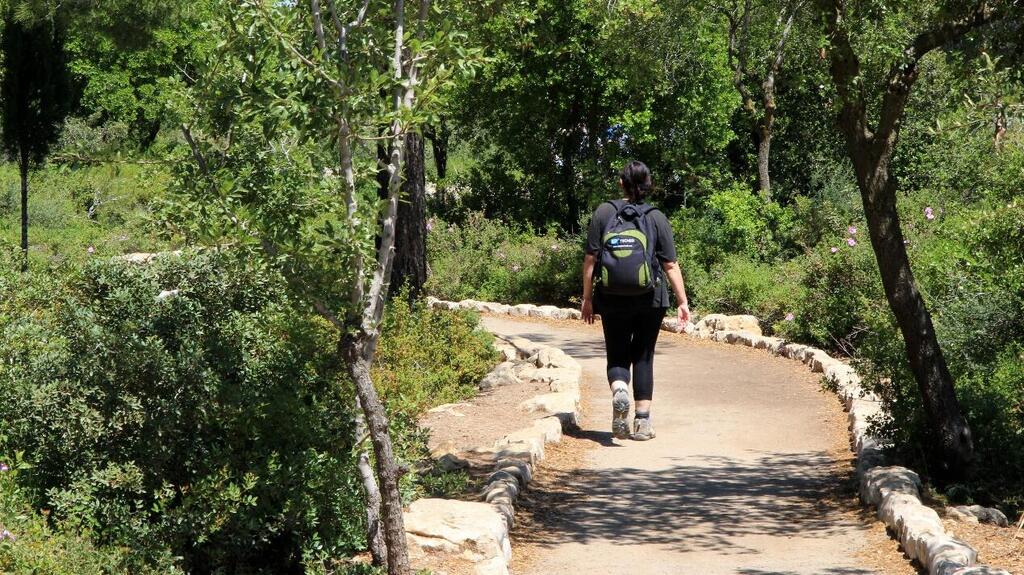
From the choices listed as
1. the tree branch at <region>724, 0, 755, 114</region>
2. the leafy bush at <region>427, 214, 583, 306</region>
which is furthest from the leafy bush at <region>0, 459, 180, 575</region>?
the tree branch at <region>724, 0, 755, 114</region>

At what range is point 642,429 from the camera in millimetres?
8766

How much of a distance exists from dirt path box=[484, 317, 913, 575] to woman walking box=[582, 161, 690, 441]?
24.6 inches

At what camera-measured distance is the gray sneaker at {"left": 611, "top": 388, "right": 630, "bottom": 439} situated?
331 inches

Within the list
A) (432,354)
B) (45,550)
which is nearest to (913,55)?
(45,550)

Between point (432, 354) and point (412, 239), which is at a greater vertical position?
point (412, 239)

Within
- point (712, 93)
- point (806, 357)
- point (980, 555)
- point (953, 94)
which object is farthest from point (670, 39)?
point (980, 555)

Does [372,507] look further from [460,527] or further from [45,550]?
[45,550]

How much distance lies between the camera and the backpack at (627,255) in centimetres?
Result: 800

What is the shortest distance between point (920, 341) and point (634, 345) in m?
2.21

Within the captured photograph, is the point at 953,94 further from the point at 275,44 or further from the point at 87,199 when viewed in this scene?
the point at 87,199

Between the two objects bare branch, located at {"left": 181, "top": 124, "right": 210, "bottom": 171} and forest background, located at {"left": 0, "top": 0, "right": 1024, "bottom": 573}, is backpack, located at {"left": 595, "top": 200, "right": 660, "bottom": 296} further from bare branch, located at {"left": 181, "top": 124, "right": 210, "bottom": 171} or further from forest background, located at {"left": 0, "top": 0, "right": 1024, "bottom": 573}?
bare branch, located at {"left": 181, "top": 124, "right": 210, "bottom": 171}

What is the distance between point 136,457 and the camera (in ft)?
17.7

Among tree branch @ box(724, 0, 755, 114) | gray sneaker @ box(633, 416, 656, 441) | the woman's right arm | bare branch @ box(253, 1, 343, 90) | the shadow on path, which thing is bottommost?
the shadow on path

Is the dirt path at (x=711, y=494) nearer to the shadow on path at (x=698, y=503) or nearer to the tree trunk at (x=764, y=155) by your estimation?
the shadow on path at (x=698, y=503)
